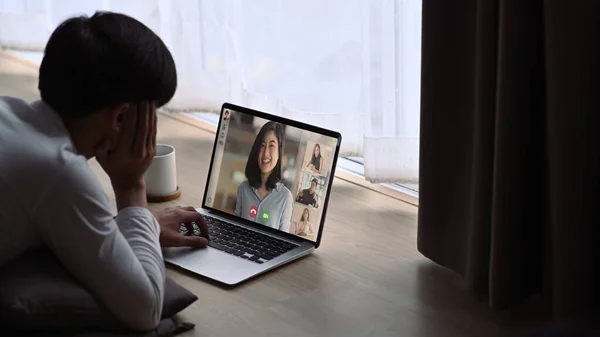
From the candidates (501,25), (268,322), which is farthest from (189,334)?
(501,25)

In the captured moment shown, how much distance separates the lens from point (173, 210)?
78.6 inches


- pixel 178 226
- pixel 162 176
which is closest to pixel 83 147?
pixel 178 226

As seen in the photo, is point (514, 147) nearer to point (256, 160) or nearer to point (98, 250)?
point (256, 160)

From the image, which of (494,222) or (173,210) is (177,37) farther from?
(494,222)

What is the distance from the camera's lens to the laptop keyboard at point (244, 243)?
198cm

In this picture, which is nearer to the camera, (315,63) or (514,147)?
(514,147)

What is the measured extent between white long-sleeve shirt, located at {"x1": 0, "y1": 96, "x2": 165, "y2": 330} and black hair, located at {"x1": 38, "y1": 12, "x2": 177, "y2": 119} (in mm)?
42

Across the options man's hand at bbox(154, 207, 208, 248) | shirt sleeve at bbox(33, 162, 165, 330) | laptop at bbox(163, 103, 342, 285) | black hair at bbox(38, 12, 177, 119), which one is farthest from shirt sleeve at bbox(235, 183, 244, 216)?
black hair at bbox(38, 12, 177, 119)

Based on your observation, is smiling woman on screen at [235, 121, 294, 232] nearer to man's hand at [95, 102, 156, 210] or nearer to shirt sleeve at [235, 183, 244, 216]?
shirt sleeve at [235, 183, 244, 216]

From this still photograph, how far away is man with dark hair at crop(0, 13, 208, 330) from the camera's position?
1446 mm

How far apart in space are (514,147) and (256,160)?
2.07ft

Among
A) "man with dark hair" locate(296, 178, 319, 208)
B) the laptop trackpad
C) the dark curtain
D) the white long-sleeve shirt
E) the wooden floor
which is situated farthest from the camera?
"man with dark hair" locate(296, 178, 319, 208)

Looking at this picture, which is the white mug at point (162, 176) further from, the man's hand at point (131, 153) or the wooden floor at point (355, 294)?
the man's hand at point (131, 153)

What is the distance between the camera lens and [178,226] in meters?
1.98
